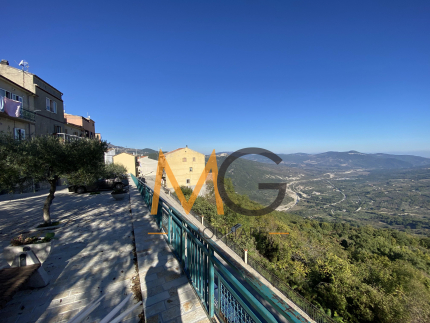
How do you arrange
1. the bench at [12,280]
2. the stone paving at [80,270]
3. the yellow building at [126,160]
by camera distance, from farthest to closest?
the yellow building at [126,160]
the stone paving at [80,270]
the bench at [12,280]

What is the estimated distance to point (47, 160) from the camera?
5.40 m

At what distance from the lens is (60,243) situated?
14.8 feet

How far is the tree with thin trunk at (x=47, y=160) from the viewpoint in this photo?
16.2 ft

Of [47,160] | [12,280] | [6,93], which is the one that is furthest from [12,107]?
[12,280]

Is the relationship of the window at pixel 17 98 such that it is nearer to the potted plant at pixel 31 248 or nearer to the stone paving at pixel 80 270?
the stone paving at pixel 80 270

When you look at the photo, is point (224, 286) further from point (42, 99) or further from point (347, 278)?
point (42, 99)

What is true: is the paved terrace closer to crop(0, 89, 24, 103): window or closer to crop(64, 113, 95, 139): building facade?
crop(0, 89, 24, 103): window

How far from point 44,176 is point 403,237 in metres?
56.5

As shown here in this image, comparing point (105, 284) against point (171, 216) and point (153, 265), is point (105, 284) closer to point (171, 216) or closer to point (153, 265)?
point (153, 265)

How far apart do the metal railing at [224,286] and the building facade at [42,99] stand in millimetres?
17310

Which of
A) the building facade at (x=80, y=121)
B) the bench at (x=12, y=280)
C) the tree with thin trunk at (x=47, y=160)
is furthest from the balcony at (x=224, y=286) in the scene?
the building facade at (x=80, y=121)

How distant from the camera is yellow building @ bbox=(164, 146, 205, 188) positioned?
33625 mm

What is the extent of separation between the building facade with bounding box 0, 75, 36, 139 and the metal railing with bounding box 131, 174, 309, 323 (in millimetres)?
13847

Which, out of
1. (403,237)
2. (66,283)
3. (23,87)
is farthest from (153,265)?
(403,237)
